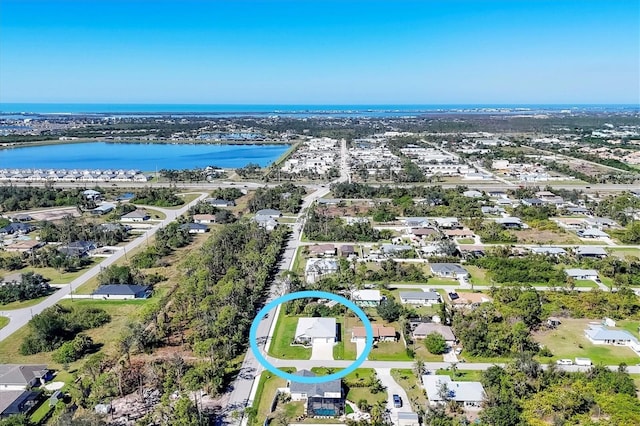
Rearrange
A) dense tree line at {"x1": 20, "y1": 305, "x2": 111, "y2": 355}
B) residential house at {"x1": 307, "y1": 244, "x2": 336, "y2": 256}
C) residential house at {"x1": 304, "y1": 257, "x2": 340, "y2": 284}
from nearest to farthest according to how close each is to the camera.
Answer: dense tree line at {"x1": 20, "y1": 305, "x2": 111, "y2": 355}
residential house at {"x1": 304, "y1": 257, "x2": 340, "y2": 284}
residential house at {"x1": 307, "y1": 244, "x2": 336, "y2": 256}

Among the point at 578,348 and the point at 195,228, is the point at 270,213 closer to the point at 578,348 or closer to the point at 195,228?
the point at 195,228

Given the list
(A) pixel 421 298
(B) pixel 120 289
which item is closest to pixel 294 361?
(A) pixel 421 298

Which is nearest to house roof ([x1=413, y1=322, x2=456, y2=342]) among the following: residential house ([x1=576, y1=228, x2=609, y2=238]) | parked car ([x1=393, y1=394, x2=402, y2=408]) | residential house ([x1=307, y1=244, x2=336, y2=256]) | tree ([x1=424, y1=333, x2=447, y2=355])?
tree ([x1=424, y1=333, x2=447, y2=355])

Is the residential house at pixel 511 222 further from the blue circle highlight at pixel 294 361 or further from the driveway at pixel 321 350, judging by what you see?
the blue circle highlight at pixel 294 361

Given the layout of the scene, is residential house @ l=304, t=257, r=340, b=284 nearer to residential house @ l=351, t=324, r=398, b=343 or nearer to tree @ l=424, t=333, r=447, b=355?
residential house @ l=351, t=324, r=398, b=343

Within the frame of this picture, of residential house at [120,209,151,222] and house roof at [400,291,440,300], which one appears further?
residential house at [120,209,151,222]

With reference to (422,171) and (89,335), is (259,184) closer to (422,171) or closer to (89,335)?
(422,171)

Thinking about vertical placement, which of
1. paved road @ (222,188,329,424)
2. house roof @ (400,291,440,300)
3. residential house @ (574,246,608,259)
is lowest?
paved road @ (222,188,329,424)
